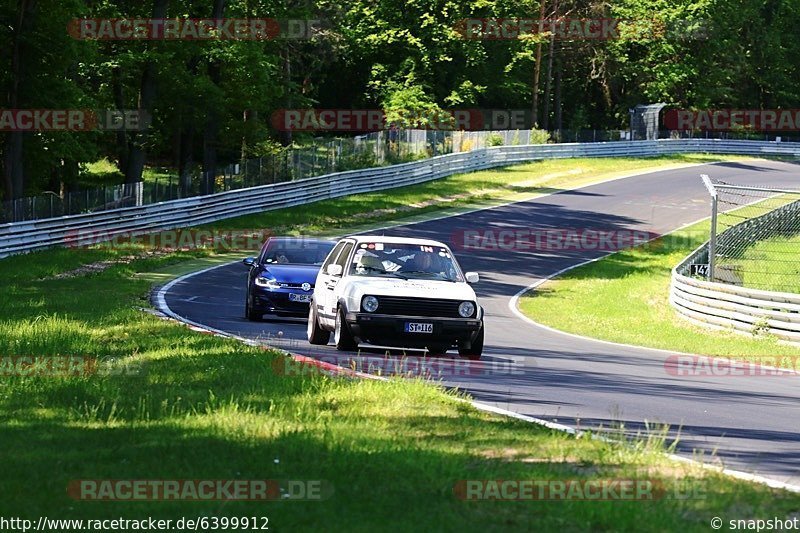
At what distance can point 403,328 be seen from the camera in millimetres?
16203

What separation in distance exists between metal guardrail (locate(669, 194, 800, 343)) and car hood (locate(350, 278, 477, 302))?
885 centimetres

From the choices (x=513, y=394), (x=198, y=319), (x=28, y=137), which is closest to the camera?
(x=513, y=394)

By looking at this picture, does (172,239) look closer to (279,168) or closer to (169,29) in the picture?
(279,168)

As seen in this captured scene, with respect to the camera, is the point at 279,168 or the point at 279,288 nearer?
the point at 279,288

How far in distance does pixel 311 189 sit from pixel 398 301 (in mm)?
34344

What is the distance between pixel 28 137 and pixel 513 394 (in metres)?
33.4

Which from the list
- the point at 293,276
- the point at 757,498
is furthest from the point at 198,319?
the point at 757,498

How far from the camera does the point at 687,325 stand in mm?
27047

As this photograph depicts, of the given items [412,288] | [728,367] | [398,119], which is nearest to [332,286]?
[412,288]

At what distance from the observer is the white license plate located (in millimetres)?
16203

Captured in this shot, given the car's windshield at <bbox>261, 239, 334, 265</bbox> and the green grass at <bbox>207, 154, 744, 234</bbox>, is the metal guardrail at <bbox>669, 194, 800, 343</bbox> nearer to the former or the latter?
the car's windshield at <bbox>261, 239, 334, 265</bbox>

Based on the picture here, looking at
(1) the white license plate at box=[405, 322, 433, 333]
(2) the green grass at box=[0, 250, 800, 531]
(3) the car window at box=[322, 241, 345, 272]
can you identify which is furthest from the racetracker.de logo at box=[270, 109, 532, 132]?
(2) the green grass at box=[0, 250, 800, 531]

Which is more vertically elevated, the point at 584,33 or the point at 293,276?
the point at 584,33

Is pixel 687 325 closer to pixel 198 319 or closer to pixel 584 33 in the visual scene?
pixel 198 319
